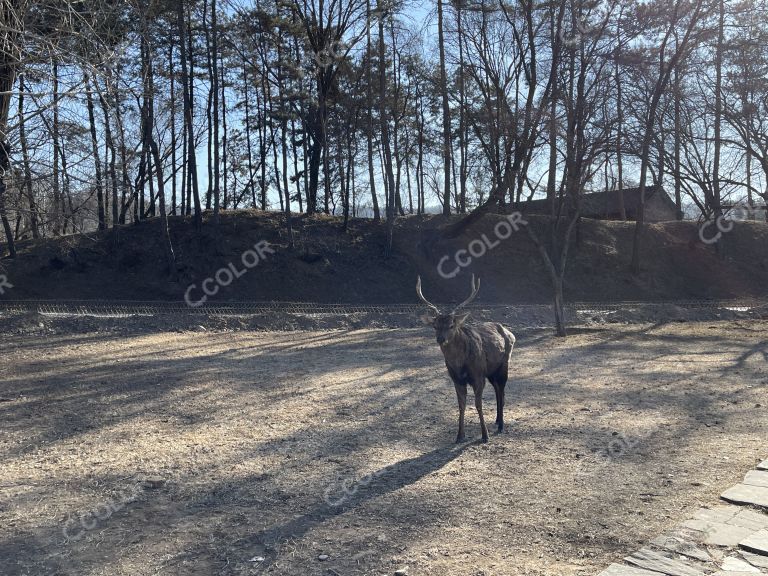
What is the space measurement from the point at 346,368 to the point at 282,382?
190cm

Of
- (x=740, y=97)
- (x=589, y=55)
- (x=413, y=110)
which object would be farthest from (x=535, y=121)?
(x=413, y=110)

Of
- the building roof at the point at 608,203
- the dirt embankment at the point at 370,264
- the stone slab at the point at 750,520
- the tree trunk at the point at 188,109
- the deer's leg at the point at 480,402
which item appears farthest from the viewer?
the building roof at the point at 608,203

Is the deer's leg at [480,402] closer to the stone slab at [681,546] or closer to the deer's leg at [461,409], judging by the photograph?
the deer's leg at [461,409]

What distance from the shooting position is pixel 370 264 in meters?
32.2

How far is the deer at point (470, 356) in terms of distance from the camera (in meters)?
8.42

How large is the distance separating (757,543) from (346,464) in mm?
4058

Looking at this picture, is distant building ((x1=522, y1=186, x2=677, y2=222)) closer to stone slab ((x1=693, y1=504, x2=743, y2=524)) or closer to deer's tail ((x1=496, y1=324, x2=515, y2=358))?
deer's tail ((x1=496, y1=324, x2=515, y2=358))

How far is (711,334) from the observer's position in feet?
66.7

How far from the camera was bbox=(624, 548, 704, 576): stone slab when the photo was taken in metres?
4.96

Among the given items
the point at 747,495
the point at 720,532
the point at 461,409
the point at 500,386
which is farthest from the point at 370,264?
the point at 720,532

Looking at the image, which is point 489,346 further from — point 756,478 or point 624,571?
point 624,571

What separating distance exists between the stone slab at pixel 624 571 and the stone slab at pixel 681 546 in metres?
0.47

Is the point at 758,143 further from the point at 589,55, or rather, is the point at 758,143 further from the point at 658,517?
the point at 658,517

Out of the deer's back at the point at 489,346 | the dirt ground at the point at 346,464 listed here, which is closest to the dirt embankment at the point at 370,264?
the dirt ground at the point at 346,464
